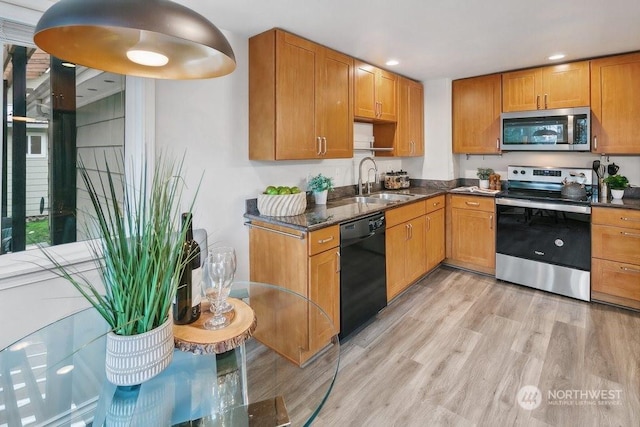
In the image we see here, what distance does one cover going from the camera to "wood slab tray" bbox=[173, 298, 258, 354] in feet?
3.50

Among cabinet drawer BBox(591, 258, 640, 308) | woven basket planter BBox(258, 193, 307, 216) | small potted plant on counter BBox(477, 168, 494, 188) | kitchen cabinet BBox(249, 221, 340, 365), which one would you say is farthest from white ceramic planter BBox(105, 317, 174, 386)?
small potted plant on counter BBox(477, 168, 494, 188)

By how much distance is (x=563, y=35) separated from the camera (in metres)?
2.69

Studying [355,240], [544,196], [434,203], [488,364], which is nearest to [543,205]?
[544,196]

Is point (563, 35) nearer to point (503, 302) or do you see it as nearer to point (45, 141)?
point (503, 302)

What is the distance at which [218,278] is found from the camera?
1195 millimetres

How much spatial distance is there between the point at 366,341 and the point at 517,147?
2.70 metres

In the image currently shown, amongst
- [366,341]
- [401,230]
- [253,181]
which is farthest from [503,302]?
[253,181]

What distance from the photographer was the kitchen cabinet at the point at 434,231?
3.68 meters

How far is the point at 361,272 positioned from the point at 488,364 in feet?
3.41

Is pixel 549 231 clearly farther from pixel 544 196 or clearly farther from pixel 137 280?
pixel 137 280

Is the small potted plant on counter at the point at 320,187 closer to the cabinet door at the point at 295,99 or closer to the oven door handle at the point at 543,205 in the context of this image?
the cabinet door at the point at 295,99

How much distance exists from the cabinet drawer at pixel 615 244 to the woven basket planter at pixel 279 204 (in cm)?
273

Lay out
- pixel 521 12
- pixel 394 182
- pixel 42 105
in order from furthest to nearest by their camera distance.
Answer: pixel 394 182 < pixel 521 12 < pixel 42 105

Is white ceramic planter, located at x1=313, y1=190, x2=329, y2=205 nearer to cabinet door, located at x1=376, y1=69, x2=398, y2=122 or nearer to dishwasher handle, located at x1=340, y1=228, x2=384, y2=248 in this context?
dishwasher handle, located at x1=340, y1=228, x2=384, y2=248
